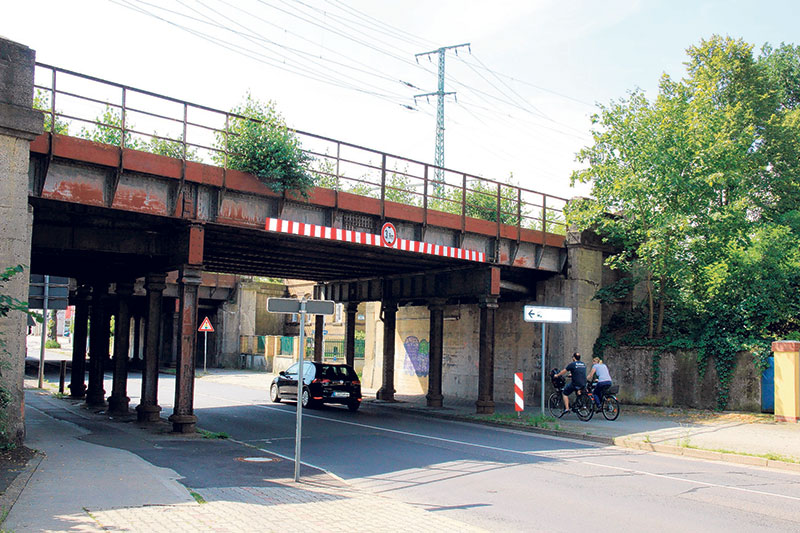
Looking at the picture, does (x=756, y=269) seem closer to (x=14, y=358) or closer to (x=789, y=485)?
(x=789, y=485)

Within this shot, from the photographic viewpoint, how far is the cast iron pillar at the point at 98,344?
22.4 m

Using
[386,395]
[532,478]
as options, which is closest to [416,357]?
[386,395]

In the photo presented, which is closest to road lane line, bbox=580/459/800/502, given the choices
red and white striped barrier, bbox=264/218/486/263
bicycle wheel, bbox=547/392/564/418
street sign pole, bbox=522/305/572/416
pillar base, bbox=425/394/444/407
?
street sign pole, bbox=522/305/572/416

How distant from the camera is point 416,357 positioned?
30609 millimetres

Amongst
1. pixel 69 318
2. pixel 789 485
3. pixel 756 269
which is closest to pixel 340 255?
pixel 756 269

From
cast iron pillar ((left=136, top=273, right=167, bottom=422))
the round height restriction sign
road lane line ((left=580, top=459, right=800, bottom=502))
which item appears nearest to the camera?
road lane line ((left=580, top=459, right=800, bottom=502))

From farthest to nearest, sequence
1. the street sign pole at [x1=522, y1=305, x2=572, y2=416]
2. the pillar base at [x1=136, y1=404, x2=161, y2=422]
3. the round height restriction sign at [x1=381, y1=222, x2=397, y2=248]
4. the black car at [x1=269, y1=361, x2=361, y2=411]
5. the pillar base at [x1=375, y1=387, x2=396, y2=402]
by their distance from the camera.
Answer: the pillar base at [x1=375, y1=387, x2=396, y2=402] < the black car at [x1=269, y1=361, x2=361, y2=411] < the round height restriction sign at [x1=381, y1=222, x2=397, y2=248] < the street sign pole at [x1=522, y1=305, x2=572, y2=416] < the pillar base at [x1=136, y1=404, x2=161, y2=422]

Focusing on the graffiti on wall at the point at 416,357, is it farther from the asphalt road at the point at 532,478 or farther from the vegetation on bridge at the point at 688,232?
the asphalt road at the point at 532,478

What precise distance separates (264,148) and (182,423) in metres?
6.37

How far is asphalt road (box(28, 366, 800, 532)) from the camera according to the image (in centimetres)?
824

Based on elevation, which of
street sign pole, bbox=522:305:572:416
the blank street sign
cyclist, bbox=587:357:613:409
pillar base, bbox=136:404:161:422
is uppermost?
street sign pole, bbox=522:305:572:416

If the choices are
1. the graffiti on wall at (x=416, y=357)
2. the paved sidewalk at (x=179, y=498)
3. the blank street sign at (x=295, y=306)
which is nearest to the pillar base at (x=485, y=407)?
the graffiti on wall at (x=416, y=357)

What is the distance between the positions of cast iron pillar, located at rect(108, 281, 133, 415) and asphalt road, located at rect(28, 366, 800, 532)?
350cm

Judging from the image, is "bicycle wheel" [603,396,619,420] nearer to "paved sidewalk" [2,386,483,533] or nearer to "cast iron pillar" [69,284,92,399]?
"paved sidewalk" [2,386,483,533]
